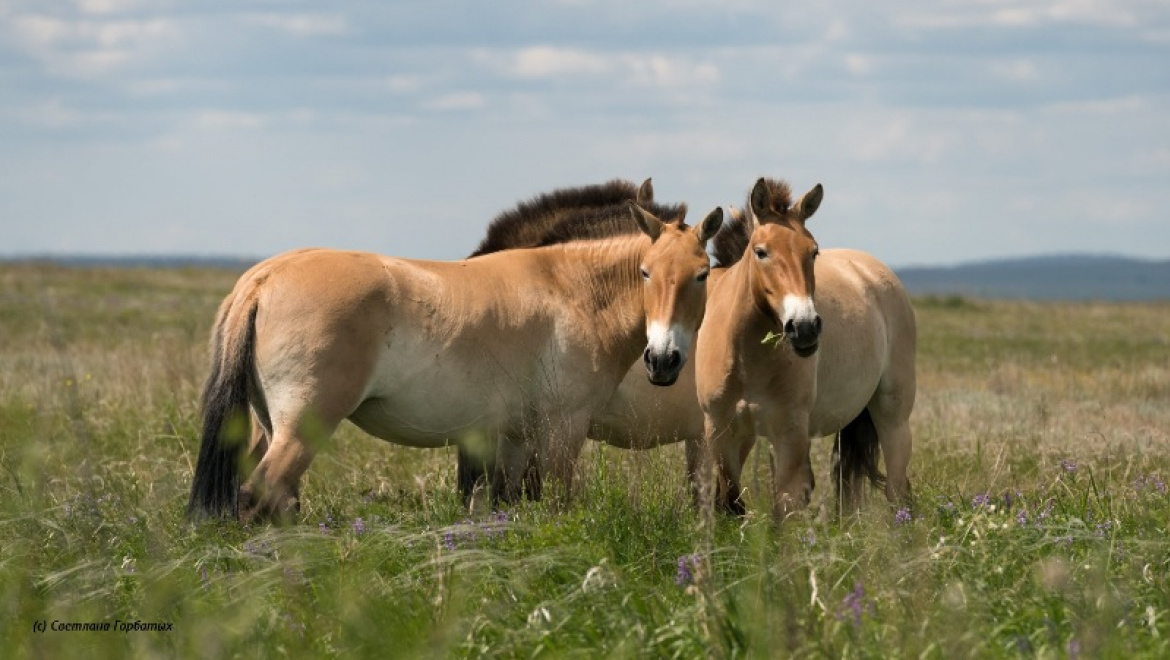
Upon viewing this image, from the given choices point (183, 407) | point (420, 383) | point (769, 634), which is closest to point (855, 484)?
point (420, 383)

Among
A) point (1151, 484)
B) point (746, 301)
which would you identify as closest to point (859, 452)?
point (746, 301)

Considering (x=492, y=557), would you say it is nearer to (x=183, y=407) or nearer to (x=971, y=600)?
(x=971, y=600)

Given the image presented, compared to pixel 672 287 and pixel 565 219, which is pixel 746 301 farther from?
pixel 565 219

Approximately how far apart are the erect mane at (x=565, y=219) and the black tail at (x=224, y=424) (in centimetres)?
209

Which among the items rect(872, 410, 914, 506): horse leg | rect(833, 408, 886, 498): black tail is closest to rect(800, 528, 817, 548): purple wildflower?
rect(872, 410, 914, 506): horse leg

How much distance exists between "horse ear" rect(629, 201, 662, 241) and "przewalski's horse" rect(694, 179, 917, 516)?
51 centimetres

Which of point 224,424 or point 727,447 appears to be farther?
point 727,447

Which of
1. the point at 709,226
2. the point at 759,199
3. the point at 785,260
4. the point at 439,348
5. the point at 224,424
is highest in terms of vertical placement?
the point at 759,199

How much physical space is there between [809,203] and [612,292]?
50.0 inches

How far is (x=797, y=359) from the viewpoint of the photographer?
768 cm

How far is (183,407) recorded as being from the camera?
11.3 meters

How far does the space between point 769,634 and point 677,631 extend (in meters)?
0.34

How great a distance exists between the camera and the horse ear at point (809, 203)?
7621mm

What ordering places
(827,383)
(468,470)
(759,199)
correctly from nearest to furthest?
(759,199), (468,470), (827,383)
